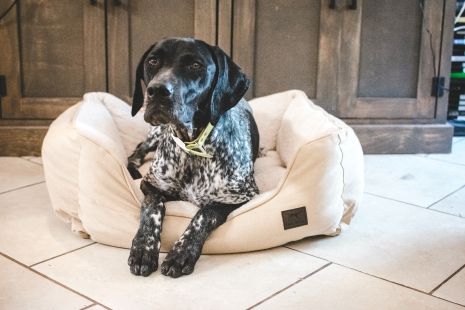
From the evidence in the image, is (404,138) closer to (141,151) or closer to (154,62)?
(141,151)

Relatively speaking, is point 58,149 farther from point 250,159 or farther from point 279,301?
point 279,301

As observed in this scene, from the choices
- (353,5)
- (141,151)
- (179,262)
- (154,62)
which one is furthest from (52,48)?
(179,262)

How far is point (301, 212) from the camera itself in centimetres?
236

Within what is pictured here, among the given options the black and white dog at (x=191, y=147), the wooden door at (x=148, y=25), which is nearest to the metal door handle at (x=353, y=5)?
the wooden door at (x=148, y=25)

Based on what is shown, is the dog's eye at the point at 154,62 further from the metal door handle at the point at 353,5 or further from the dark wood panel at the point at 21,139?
the metal door handle at the point at 353,5

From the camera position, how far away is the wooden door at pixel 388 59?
3.61 metres

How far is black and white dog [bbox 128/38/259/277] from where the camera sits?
218 cm

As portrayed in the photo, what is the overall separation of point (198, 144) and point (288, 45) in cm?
140

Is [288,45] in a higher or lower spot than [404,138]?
higher

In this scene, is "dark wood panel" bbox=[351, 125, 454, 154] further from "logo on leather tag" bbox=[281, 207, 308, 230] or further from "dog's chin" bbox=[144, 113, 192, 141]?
"dog's chin" bbox=[144, 113, 192, 141]

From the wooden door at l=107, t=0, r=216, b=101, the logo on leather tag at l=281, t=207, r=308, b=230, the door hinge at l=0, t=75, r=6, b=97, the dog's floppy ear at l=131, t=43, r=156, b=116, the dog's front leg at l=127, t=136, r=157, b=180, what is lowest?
the logo on leather tag at l=281, t=207, r=308, b=230

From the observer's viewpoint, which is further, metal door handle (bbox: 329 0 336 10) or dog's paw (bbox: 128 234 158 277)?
metal door handle (bbox: 329 0 336 10)

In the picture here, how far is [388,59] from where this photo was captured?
12.1 ft

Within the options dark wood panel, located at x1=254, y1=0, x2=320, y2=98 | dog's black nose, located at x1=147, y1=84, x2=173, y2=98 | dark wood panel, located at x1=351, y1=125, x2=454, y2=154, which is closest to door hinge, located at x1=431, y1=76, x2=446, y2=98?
dark wood panel, located at x1=351, y1=125, x2=454, y2=154
